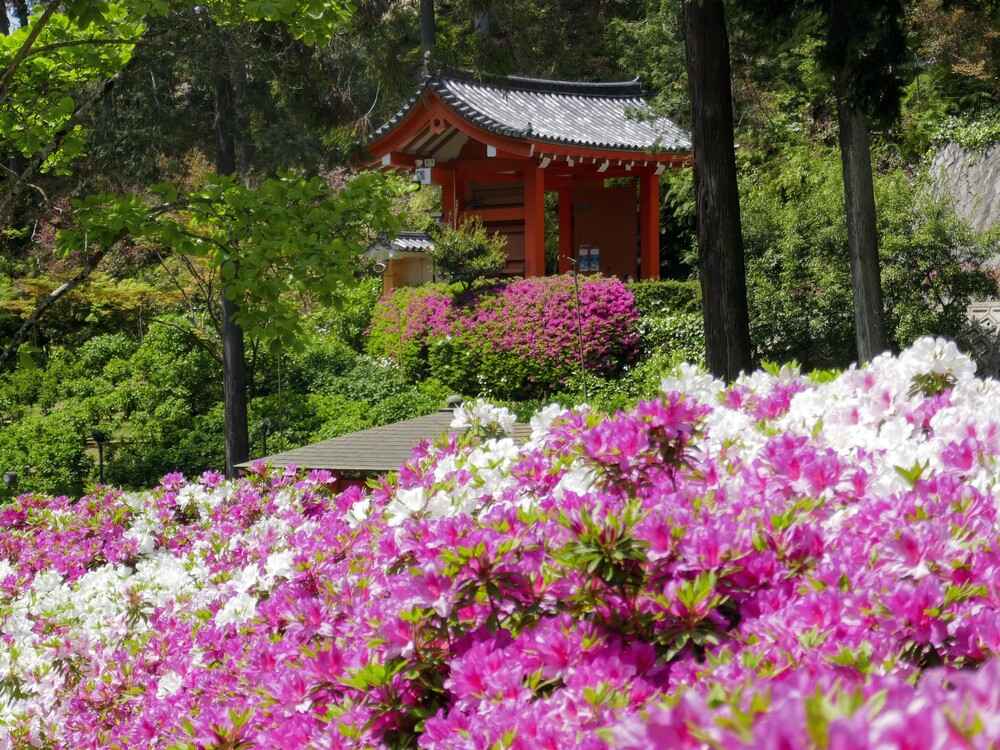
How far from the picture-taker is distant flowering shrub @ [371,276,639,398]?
48.5ft

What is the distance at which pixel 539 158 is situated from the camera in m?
17.3

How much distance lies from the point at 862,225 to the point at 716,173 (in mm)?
2150

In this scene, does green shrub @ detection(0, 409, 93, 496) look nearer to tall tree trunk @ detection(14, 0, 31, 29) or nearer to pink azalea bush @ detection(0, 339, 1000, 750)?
tall tree trunk @ detection(14, 0, 31, 29)

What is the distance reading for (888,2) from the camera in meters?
9.46

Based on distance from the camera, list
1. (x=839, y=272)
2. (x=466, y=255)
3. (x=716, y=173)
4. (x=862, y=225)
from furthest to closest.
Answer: (x=466, y=255) → (x=839, y=272) → (x=862, y=225) → (x=716, y=173)

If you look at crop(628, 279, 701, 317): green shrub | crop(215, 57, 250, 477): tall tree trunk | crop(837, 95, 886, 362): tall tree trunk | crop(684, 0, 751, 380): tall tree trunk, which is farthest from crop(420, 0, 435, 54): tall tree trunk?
crop(684, 0, 751, 380): tall tree trunk

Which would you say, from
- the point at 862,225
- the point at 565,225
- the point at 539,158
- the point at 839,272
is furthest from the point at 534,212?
the point at 862,225

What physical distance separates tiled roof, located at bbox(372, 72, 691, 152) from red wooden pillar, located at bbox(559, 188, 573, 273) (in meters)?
1.92

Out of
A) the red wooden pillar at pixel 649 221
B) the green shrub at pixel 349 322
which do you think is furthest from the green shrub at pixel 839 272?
the green shrub at pixel 349 322

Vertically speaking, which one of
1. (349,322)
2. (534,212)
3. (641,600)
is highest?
(534,212)

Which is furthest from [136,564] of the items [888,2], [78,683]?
[888,2]

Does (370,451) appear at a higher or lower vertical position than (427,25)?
lower

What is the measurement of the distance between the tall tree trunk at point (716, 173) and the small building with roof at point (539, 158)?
7019mm

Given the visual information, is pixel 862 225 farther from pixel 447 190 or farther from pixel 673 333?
pixel 447 190
